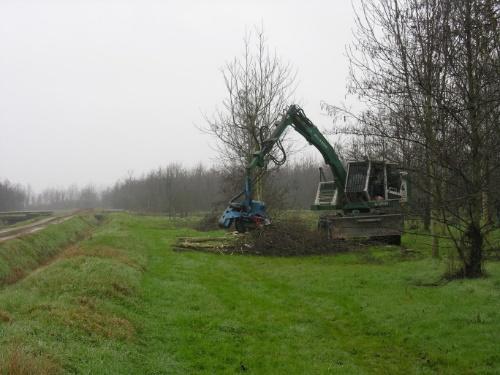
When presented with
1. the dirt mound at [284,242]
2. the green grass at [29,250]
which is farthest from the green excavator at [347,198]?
the green grass at [29,250]

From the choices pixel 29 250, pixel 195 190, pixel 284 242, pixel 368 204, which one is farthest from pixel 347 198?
pixel 195 190

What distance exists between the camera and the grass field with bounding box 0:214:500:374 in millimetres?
6422

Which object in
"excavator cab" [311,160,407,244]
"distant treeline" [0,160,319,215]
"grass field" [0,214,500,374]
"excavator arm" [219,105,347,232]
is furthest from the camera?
"distant treeline" [0,160,319,215]

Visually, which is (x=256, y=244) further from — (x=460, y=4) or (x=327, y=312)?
(x=460, y=4)

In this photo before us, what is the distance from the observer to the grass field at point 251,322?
6.42m

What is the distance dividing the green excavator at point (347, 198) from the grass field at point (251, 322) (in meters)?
4.11

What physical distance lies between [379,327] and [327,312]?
55.0 inches

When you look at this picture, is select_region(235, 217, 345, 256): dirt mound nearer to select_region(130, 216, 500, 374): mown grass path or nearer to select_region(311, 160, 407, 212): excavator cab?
select_region(311, 160, 407, 212): excavator cab

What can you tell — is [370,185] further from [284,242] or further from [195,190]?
[195,190]

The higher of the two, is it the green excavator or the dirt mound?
the green excavator

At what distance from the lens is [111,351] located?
6.49 meters

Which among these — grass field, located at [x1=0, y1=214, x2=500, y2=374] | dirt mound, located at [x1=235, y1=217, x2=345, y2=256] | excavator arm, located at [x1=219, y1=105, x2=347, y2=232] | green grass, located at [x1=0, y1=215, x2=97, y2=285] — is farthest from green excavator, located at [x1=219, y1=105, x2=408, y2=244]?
green grass, located at [x1=0, y1=215, x2=97, y2=285]

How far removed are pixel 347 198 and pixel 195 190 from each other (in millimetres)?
48269

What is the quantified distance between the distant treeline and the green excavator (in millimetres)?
9026
